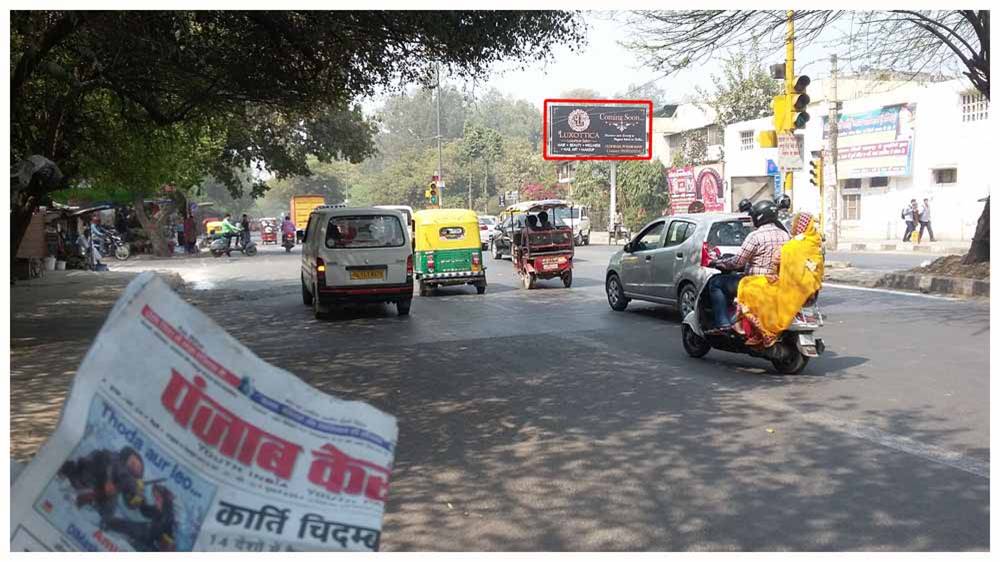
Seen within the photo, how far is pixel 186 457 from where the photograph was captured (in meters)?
2.00

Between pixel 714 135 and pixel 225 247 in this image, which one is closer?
pixel 225 247

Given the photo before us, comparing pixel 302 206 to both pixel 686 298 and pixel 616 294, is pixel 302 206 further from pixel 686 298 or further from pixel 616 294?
pixel 686 298

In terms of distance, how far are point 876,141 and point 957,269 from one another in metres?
20.1

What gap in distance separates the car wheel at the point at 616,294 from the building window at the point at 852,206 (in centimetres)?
2542

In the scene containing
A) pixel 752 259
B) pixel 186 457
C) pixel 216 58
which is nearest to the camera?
pixel 186 457

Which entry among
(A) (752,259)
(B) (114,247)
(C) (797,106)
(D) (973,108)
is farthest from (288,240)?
(A) (752,259)

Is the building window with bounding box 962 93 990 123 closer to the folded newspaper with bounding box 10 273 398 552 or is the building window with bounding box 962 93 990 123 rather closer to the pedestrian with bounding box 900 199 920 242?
the pedestrian with bounding box 900 199 920 242

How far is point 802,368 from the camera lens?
8203mm

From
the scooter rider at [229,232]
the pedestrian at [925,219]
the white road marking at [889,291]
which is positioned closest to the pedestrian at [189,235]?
the scooter rider at [229,232]

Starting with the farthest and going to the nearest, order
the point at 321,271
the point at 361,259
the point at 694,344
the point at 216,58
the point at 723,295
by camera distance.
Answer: the point at 361,259, the point at 321,271, the point at 216,58, the point at 694,344, the point at 723,295

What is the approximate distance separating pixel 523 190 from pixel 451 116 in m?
64.9

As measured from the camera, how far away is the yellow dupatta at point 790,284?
26.0ft

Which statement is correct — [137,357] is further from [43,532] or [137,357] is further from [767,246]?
[767,246]

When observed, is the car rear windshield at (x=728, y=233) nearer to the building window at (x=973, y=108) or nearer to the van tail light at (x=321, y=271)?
the van tail light at (x=321, y=271)
